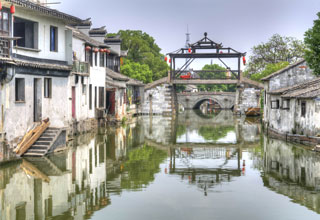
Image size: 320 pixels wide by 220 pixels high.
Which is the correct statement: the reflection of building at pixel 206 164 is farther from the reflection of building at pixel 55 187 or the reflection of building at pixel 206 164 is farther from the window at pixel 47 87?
the window at pixel 47 87

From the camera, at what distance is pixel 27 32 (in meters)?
21.5

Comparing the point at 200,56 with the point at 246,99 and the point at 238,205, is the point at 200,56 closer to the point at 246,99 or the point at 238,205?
the point at 246,99

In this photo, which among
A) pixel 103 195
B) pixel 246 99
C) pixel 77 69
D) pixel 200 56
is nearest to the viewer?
pixel 103 195

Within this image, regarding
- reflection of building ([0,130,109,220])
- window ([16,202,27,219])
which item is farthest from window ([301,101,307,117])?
window ([16,202,27,219])

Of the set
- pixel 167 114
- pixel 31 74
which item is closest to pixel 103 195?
pixel 31 74

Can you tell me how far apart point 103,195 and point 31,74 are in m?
9.14

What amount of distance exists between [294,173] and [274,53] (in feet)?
154

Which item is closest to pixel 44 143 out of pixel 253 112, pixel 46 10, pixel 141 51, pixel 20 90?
pixel 20 90

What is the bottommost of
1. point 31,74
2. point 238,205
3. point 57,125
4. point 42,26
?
point 238,205

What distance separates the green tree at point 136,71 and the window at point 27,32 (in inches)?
1316

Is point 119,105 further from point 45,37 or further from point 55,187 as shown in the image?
point 55,187

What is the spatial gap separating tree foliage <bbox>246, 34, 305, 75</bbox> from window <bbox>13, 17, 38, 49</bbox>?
44271 millimetres

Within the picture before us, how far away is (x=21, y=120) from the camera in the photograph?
1986 cm

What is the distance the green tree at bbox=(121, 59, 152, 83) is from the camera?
5547 cm
